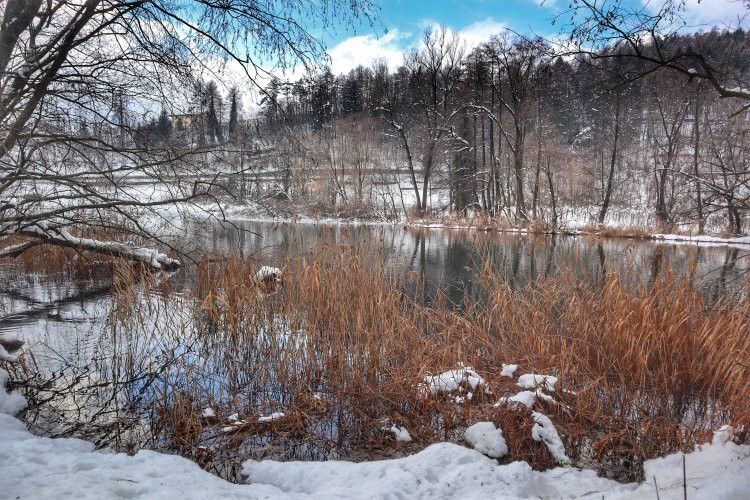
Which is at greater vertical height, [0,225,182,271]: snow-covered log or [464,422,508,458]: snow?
[0,225,182,271]: snow-covered log

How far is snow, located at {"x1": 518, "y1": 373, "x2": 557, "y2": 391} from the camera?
115 inches

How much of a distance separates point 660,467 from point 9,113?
472cm

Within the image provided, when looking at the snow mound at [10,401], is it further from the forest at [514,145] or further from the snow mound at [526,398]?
the forest at [514,145]

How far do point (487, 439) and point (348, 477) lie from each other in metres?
0.86

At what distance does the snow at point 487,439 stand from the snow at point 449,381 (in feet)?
1.60

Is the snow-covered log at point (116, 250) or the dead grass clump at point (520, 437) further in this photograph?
the snow-covered log at point (116, 250)

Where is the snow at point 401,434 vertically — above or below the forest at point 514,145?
below

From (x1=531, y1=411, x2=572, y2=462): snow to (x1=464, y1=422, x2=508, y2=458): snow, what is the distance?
0.65 ft

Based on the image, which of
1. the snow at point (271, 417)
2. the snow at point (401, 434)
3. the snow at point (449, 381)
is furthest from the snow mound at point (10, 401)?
the snow at point (449, 381)

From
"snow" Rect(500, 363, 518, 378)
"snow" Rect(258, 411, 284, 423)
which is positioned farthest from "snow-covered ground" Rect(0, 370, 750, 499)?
"snow" Rect(500, 363, 518, 378)

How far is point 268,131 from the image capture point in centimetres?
396

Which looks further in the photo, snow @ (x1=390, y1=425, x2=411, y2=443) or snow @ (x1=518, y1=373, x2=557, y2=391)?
snow @ (x1=518, y1=373, x2=557, y2=391)

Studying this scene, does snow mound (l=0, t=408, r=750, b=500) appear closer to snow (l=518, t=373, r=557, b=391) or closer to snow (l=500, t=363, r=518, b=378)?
snow (l=518, t=373, r=557, b=391)

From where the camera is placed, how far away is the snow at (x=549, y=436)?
Result: 2.39 metres
